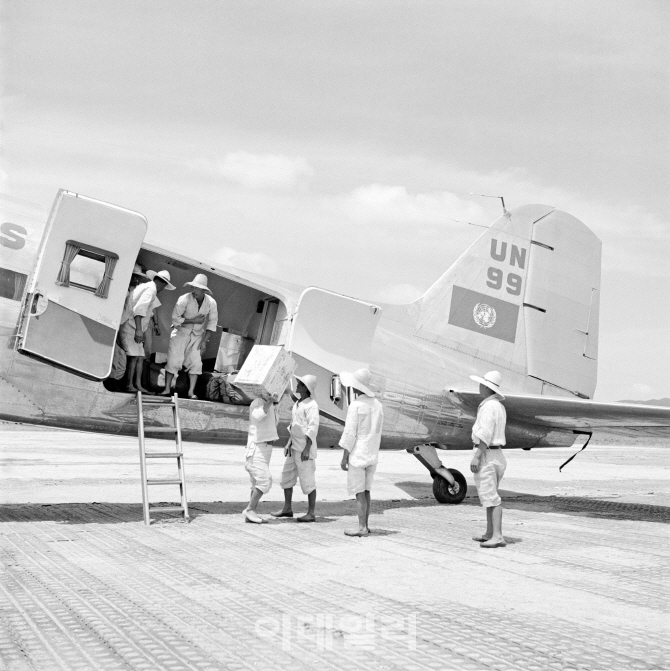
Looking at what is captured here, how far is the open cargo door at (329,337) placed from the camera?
9797 millimetres

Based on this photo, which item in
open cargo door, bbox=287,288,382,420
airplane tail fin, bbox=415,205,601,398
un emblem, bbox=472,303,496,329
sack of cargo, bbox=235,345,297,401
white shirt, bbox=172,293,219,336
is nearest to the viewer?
sack of cargo, bbox=235,345,297,401

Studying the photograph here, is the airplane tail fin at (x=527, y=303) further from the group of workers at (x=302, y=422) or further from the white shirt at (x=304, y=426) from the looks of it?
the white shirt at (x=304, y=426)

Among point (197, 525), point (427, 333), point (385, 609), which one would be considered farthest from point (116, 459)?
point (385, 609)

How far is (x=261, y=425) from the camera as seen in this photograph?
8.85m

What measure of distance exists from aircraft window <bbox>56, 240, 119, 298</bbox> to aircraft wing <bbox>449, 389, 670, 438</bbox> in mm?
5365

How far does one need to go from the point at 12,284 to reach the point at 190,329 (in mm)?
2140

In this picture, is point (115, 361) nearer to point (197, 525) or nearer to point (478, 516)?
point (197, 525)

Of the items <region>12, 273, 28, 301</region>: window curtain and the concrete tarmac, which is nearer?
the concrete tarmac

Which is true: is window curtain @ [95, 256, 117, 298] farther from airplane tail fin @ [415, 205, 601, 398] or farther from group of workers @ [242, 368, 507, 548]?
airplane tail fin @ [415, 205, 601, 398]

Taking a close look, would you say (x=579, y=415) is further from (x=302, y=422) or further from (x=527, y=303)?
(x=302, y=422)

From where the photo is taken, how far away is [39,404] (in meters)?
8.55

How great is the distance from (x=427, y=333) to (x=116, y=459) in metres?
11.3

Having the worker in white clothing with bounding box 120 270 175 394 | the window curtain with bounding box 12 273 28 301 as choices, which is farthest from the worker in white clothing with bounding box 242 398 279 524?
the window curtain with bounding box 12 273 28 301

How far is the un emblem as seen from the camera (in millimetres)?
12734
